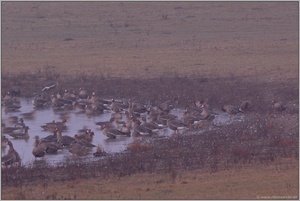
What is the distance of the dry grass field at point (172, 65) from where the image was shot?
37.8 feet

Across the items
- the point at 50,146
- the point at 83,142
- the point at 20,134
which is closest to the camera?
the point at 50,146

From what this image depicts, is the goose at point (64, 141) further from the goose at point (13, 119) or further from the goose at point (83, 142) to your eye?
the goose at point (13, 119)

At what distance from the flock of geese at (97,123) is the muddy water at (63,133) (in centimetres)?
11

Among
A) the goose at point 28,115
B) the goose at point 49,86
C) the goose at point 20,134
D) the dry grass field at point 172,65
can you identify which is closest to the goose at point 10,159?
the dry grass field at point 172,65

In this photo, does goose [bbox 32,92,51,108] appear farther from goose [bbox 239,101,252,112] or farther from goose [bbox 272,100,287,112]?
goose [bbox 272,100,287,112]

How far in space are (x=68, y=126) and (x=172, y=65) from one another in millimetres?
7173

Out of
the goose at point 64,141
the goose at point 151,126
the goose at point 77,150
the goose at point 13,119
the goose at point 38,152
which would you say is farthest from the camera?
the goose at point 13,119

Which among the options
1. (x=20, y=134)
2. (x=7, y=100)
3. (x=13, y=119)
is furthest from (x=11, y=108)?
(x=20, y=134)

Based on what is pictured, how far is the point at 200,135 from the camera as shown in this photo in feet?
51.1

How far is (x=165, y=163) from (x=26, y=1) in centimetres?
2766

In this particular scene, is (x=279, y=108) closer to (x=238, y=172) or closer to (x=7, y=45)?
(x=238, y=172)

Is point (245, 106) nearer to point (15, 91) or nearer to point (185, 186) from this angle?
point (15, 91)

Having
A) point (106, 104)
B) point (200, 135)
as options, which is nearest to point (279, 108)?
point (200, 135)

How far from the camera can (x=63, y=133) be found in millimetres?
17031
